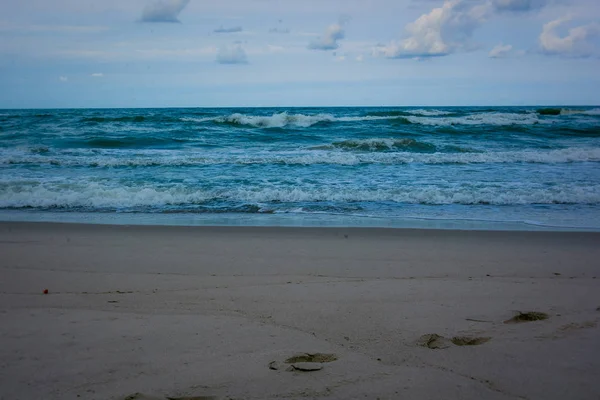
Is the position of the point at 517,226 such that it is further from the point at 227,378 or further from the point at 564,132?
the point at 564,132

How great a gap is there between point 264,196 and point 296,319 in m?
6.81

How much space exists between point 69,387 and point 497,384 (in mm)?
2422

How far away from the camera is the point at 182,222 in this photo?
8.25m

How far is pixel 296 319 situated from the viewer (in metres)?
3.73

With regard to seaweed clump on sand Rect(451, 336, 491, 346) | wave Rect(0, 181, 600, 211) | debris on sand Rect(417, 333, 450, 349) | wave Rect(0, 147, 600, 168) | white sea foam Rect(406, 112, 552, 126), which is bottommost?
seaweed clump on sand Rect(451, 336, 491, 346)

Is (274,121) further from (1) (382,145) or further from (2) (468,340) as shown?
(2) (468,340)

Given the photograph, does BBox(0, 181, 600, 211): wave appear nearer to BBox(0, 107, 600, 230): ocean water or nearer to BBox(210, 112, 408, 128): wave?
BBox(0, 107, 600, 230): ocean water

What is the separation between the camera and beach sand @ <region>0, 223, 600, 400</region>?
2809mm

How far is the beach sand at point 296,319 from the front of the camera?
2.81 metres

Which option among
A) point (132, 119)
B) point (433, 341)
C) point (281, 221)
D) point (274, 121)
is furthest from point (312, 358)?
point (132, 119)

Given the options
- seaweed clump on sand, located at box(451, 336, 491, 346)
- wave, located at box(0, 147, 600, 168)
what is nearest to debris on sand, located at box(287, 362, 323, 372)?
seaweed clump on sand, located at box(451, 336, 491, 346)

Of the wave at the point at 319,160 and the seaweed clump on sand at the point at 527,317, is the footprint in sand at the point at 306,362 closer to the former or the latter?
the seaweed clump on sand at the point at 527,317

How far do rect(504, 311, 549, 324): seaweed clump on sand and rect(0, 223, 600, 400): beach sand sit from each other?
0.06m

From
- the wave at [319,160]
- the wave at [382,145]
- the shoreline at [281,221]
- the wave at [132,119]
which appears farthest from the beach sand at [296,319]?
the wave at [132,119]
